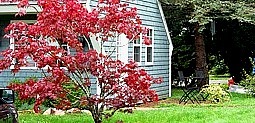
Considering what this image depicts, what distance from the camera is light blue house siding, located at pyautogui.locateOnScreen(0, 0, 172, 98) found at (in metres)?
16.3

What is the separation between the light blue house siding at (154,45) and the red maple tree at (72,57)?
6.24 metres

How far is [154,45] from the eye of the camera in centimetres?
1895

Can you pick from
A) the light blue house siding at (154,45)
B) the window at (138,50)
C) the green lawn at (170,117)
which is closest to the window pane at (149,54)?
the light blue house siding at (154,45)

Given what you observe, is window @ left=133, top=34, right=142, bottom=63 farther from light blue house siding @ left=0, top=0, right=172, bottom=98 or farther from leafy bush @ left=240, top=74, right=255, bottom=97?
leafy bush @ left=240, top=74, right=255, bottom=97

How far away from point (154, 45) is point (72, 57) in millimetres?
9360

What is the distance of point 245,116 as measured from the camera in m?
12.9

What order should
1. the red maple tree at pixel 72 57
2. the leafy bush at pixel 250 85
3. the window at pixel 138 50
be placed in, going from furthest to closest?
the leafy bush at pixel 250 85, the window at pixel 138 50, the red maple tree at pixel 72 57

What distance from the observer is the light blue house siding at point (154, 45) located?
53.5 ft

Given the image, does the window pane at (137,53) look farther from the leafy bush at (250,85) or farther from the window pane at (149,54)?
the leafy bush at (250,85)

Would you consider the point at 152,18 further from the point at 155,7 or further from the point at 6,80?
the point at 6,80

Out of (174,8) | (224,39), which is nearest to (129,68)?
(174,8)

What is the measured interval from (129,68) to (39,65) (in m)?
1.53

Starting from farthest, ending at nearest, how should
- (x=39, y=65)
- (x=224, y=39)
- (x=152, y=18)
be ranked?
(x=224, y=39) → (x=152, y=18) → (x=39, y=65)

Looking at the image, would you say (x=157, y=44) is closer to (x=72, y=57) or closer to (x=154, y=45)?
(x=154, y=45)
